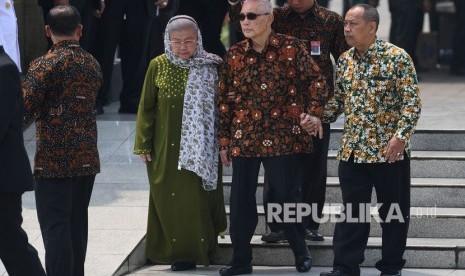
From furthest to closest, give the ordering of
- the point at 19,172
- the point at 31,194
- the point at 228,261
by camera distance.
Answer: the point at 31,194, the point at 228,261, the point at 19,172

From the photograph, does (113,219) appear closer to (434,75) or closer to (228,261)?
(228,261)

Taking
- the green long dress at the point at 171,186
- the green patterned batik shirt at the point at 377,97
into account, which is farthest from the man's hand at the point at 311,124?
the green long dress at the point at 171,186

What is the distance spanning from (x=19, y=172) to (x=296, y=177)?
211 centimetres

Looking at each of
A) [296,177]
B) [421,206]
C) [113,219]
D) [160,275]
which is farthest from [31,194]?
[421,206]

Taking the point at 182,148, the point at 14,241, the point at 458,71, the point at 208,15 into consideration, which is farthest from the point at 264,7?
the point at 458,71

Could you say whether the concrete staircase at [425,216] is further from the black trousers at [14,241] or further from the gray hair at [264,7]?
the gray hair at [264,7]

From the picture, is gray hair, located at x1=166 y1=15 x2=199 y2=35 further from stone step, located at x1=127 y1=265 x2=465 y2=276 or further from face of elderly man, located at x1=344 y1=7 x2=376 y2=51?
stone step, located at x1=127 y1=265 x2=465 y2=276

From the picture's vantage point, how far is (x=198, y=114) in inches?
349

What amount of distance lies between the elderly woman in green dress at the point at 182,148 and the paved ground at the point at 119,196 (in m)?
0.20

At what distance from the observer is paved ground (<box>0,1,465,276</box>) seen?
8883mm

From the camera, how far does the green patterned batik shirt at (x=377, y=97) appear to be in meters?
8.36

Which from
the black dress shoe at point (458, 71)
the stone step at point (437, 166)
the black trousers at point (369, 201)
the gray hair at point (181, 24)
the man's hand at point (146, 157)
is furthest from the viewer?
the black dress shoe at point (458, 71)

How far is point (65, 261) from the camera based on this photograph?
307 inches

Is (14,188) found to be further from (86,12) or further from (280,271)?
(86,12)
